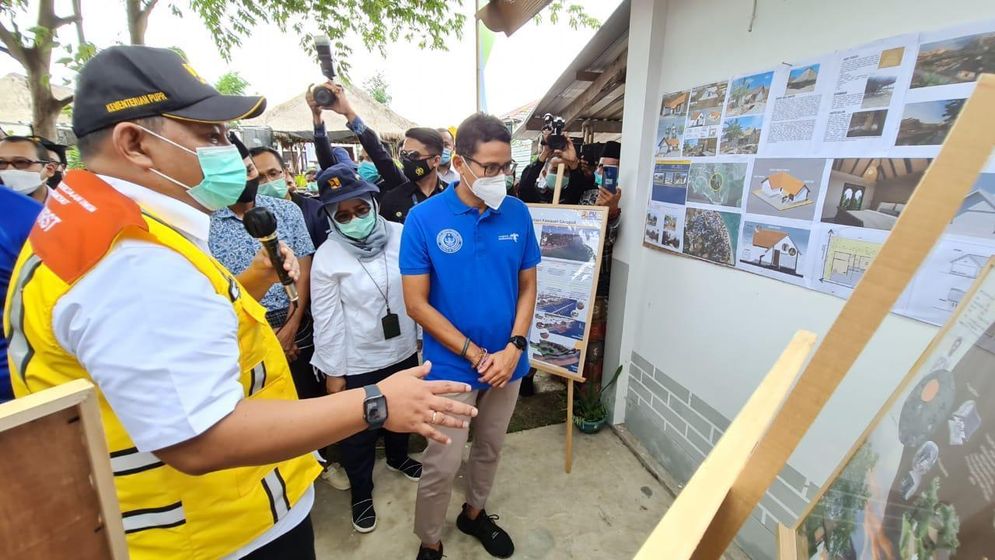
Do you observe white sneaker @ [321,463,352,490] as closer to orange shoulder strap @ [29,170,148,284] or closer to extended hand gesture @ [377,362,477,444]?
extended hand gesture @ [377,362,477,444]

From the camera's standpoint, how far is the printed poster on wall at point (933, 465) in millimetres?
565

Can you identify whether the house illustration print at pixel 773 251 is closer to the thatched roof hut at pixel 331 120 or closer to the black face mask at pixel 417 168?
the black face mask at pixel 417 168

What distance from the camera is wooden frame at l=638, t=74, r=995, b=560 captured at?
539 mm

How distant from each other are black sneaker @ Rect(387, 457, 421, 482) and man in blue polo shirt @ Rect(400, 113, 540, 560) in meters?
0.71

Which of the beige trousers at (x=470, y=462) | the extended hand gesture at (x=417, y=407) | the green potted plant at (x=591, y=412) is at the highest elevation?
the extended hand gesture at (x=417, y=407)

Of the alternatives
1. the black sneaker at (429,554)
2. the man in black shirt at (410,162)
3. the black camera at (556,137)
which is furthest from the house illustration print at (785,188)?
the black sneaker at (429,554)

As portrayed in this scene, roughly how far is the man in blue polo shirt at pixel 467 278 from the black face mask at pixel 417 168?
1.10m

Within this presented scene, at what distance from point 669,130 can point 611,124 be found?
3.85 meters

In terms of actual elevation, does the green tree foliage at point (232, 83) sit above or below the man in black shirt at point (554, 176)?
above

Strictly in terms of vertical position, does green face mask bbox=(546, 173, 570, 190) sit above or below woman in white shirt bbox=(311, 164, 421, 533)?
above

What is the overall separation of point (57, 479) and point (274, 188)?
253 centimetres

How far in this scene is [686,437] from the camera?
8.32 ft

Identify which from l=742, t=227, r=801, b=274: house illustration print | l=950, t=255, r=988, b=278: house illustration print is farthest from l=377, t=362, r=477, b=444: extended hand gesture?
l=742, t=227, r=801, b=274: house illustration print

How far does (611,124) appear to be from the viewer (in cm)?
603
